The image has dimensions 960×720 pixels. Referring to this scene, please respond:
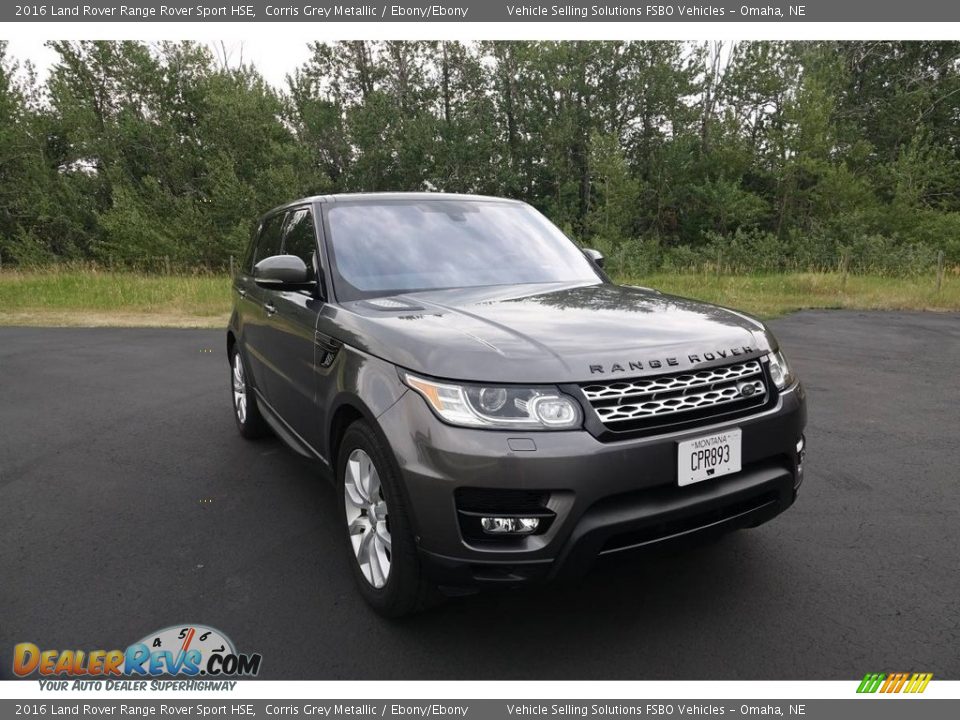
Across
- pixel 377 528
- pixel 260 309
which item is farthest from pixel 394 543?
pixel 260 309

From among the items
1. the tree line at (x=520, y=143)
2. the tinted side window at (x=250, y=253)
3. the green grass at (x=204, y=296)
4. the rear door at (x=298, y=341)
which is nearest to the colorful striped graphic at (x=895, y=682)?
the rear door at (x=298, y=341)

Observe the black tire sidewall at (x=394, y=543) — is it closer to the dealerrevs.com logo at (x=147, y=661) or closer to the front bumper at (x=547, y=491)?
the front bumper at (x=547, y=491)

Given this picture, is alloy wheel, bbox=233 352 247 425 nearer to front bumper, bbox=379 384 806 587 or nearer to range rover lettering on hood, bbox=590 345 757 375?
front bumper, bbox=379 384 806 587

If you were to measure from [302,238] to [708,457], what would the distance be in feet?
8.55

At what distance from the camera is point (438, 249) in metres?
3.65

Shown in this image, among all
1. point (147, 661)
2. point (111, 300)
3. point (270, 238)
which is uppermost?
point (270, 238)

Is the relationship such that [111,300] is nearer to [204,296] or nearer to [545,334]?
[204,296]

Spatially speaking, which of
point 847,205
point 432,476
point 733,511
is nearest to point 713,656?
point 733,511

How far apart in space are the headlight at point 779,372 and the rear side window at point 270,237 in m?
3.13

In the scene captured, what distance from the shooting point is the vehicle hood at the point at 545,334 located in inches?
90.8

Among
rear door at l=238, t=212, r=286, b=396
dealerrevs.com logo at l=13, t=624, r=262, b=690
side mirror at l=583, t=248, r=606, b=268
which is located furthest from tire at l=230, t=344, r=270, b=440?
side mirror at l=583, t=248, r=606, b=268

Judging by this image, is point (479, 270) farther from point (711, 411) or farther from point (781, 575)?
point (781, 575)

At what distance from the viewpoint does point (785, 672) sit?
233cm

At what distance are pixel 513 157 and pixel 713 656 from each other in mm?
38308
